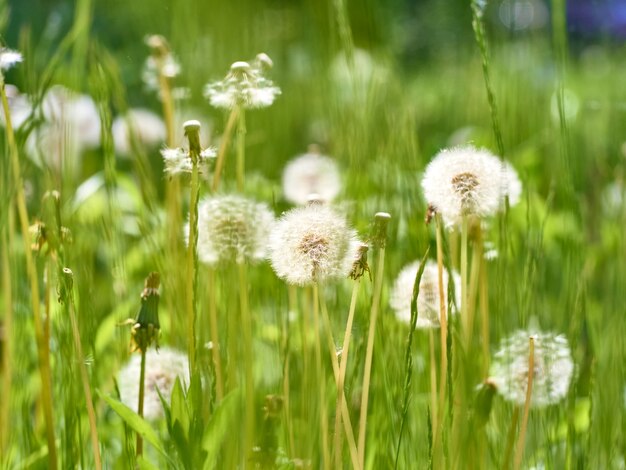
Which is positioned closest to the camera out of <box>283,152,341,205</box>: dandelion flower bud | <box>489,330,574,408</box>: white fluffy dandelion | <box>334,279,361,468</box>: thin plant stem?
<box>334,279,361,468</box>: thin plant stem

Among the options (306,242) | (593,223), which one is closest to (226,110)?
(306,242)

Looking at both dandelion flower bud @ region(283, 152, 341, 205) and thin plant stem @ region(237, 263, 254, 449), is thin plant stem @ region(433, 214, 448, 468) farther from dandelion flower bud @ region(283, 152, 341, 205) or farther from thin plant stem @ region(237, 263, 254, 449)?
dandelion flower bud @ region(283, 152, 341, 205)

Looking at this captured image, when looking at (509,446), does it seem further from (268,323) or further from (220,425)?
(268,323)

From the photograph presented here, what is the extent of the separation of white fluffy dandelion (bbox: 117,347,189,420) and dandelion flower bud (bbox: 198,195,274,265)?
0.43 ft

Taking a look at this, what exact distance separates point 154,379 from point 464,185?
28 cm

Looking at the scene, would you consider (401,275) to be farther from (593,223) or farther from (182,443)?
(593,223)

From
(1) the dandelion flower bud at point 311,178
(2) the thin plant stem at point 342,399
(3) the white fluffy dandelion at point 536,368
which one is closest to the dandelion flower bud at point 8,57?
(2) the thin plant stem at point 342,399

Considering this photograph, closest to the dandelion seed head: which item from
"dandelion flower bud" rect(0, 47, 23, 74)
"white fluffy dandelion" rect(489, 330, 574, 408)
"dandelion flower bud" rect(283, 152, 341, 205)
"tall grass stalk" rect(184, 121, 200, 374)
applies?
"dandelion flower bud" rect(0, 47, 23, 74)

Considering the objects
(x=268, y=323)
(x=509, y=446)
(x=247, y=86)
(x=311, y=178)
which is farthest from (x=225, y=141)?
(x=311, y=178)

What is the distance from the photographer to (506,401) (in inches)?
24.9

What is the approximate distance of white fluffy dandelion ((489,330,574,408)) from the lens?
607 millimetres

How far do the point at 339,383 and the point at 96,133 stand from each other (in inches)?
49.3

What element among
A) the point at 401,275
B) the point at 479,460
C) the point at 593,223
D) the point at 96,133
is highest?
the point at 96,133

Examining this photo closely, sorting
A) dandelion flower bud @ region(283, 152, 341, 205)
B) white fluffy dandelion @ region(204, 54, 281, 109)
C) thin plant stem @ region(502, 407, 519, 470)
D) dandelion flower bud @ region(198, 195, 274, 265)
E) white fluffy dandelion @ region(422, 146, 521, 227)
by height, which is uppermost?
dandelion flower bud @ region(283, 152, 341, 205)
